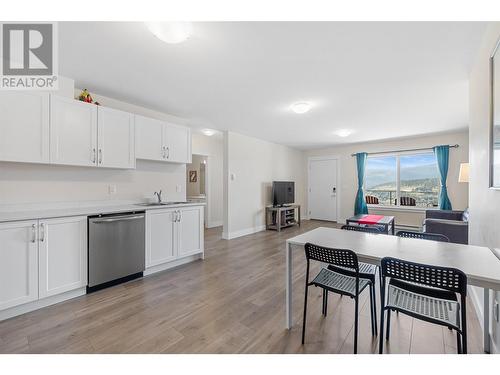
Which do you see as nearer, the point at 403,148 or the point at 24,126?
the point at 24,126

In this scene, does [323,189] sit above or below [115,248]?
above

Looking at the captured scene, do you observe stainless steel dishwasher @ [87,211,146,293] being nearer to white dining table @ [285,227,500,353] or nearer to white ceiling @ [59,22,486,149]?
white ceiling @ [59,22,486,149]

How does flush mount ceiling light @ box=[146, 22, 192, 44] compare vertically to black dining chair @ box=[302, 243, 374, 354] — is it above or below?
above

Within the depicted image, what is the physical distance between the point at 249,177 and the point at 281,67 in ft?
11.1

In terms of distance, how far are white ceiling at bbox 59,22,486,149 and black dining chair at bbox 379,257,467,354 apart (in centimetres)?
177

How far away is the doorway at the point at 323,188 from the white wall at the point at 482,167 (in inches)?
186

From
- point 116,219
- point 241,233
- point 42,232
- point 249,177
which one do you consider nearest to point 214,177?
point 249,177

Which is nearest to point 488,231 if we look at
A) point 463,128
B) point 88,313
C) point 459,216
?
point 459,216

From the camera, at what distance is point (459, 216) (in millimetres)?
4148

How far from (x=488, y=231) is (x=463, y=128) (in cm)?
446

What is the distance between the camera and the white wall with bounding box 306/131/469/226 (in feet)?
17.2

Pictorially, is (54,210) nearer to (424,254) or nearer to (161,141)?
(161,141)

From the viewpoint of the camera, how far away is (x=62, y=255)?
2188mm
